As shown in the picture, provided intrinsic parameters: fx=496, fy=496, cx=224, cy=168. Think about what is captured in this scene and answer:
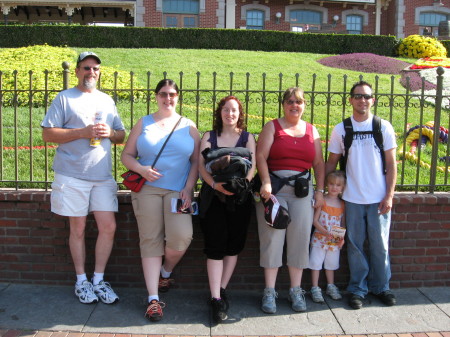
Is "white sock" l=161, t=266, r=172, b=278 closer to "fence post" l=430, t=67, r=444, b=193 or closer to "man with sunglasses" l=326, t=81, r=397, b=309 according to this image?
"man with sunglasses" l=326, t=81, r=397, b=309

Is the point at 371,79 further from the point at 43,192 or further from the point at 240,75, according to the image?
the point at 43,192

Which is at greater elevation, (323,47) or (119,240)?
(323,47)

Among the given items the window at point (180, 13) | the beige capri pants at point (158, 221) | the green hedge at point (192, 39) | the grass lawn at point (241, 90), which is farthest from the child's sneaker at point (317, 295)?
the window at point (180, 13)

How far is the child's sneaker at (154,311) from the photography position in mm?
3824

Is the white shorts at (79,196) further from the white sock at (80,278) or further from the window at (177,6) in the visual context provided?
the window at (177,6)

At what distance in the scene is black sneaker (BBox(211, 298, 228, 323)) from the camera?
3832 mm

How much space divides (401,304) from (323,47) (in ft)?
56.7

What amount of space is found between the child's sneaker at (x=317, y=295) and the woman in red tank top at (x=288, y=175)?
19 cm

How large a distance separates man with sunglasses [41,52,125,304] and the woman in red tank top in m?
1.23

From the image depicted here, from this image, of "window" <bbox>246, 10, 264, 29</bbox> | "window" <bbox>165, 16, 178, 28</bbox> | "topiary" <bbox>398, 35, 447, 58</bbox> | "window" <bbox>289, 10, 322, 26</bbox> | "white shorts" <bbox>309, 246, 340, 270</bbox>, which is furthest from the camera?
"window" <bbox>289, 10, 322, 26</bbox>

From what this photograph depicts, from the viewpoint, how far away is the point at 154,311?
383 cm

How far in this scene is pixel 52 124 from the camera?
12.5ft

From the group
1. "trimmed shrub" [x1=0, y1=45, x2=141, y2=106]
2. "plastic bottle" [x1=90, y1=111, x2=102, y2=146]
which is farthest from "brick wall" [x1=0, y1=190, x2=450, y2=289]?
"trimmed shrub" [x1=0, y1=45, x2=141, y2=106]

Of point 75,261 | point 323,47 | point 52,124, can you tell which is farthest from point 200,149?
point 323,47
